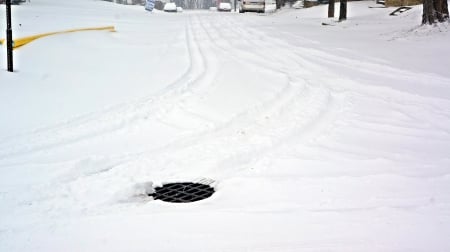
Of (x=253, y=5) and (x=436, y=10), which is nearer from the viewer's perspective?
(x=436, y=10)

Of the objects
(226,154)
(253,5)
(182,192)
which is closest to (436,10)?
(226,154)

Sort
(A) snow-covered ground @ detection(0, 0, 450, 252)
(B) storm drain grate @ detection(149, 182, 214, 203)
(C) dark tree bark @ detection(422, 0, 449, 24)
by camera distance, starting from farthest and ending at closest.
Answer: (C) dark tree bark @ detection(422, 0, 449, 24) → (B) storm drain grate @ detection(149, 182, 214, 203) → (A) snow-covered ground @ detection(0, 0, 450, 252)

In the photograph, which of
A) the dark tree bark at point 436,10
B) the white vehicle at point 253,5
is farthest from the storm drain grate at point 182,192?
the white vehicle at point 253,5

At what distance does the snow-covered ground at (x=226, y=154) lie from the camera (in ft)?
10.4

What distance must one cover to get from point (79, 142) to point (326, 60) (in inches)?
268

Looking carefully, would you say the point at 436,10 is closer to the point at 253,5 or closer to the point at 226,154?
the point at 226,154

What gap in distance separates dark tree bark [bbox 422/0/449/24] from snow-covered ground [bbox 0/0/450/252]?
4372mm

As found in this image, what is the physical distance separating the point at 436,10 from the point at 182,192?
1217 cm

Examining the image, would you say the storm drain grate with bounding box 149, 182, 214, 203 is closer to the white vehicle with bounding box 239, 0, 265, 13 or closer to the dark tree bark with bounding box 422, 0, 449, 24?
the dark tree bark with bounding box 422, 0, 449, 24

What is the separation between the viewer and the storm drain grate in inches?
150

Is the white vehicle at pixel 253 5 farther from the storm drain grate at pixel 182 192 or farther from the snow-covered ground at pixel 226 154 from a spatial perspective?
the storm drain grate at pixel 182 192

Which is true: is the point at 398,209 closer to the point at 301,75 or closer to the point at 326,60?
the point at 301,75

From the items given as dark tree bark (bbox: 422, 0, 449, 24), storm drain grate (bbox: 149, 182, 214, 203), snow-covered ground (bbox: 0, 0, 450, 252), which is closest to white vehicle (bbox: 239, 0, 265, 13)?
dark tree bark (bbox: 422, 0, 449, 24)

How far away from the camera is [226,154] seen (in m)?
4.62
